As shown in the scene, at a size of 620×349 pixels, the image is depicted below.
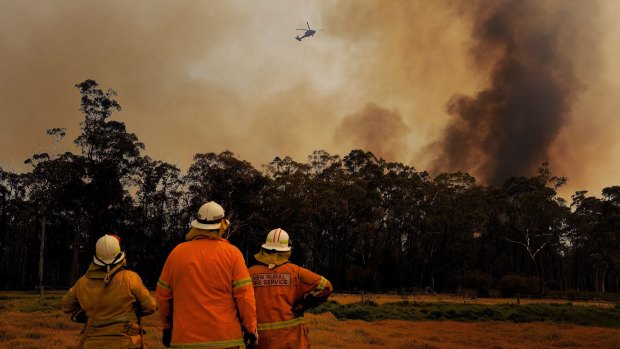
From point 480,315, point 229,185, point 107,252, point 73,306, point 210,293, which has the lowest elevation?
point 480,315

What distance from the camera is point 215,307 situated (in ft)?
16.3

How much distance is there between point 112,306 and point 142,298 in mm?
325

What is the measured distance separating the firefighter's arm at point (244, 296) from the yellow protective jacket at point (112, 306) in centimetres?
164

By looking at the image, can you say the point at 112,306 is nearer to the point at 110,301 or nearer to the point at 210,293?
the point at 110,301

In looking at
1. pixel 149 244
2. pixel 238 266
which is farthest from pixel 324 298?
pixel 149 244

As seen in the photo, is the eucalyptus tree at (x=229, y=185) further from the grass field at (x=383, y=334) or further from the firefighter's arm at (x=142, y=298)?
the firefighter's arm at (x=142, y=298)

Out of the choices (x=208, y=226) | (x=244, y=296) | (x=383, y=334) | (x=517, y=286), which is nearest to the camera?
(x=244, y=296)

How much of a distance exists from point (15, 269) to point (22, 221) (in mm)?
8671

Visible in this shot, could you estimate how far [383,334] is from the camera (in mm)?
21266

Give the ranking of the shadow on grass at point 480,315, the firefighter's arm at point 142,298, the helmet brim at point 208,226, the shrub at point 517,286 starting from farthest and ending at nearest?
the shrub at point 517,286 < the shadow on grass at point 480,315 < the firefighter's arm at point 142,298 < the helmet brim at point 208,226

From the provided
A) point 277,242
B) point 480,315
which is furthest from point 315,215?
point 277,242

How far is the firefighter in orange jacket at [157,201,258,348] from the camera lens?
492 centimetres

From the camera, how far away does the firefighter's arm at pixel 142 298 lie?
6.11 m

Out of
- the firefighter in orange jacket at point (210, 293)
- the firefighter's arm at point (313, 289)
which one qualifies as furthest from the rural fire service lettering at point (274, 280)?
the firefighter in orange jacket at point (210, 293)
